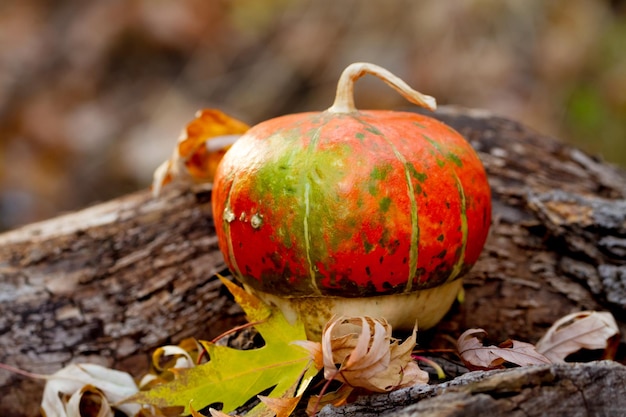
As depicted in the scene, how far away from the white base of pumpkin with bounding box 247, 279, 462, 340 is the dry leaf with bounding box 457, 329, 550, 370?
0.10 meters

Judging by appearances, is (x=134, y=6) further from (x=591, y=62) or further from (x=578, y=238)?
(x=578, y=238)

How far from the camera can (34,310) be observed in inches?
63.6

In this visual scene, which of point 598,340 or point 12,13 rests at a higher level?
point 12,13

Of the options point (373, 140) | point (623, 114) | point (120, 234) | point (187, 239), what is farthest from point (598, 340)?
point (623, 114)

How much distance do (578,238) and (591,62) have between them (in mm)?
2705

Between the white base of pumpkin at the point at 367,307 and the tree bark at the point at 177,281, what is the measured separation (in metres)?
0.16

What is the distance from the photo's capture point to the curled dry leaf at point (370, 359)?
106cm

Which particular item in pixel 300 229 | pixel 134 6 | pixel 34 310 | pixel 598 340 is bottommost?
pixel 598 340

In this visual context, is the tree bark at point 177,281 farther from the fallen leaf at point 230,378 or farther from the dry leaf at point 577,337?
the fallen leaf at point 230,378

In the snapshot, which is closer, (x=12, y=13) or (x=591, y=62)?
(x=591, y=62)

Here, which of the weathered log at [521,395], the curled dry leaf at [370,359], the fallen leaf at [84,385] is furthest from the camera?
the fallen leaf at [84,385]

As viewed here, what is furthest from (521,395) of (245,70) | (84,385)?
(245,70)

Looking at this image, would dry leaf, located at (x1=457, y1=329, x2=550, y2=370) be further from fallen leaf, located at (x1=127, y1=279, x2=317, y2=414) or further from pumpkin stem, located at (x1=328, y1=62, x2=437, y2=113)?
pumpkin stem, located at (x1=328, y1=62, x2=437, y2=113)

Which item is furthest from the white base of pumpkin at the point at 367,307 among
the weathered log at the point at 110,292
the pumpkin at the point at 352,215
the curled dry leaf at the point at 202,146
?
the curled dry leaf at the point at 202,146
